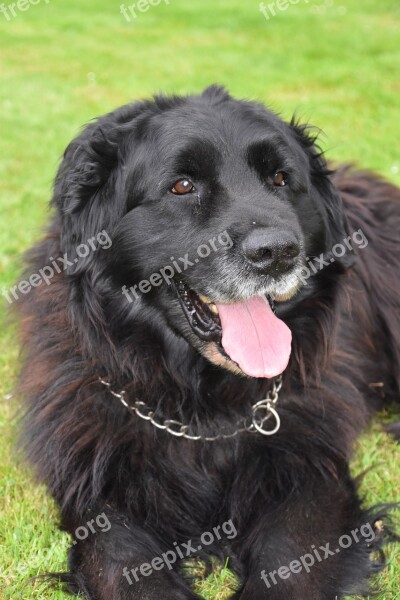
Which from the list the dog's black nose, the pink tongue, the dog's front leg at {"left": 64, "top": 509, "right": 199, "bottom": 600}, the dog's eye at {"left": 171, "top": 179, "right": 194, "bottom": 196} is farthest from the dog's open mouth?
the dog's front leg at {"left": 64, "top": 509, "right": 199, "bottom": 600}

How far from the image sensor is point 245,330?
3.22 meters

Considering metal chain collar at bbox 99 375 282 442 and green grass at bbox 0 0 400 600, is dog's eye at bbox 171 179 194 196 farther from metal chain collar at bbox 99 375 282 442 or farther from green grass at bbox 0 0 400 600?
green grass at bbox 0 0 400 600

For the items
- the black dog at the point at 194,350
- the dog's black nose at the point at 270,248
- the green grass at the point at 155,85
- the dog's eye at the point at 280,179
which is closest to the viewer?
the dog's black nose at the point at 270,248

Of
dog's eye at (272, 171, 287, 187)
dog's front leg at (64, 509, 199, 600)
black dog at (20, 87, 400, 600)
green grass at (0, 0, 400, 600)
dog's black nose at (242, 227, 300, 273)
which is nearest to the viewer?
dog's front leg at (64, 509, 199, 600)

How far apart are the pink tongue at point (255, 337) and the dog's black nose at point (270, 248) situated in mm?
248

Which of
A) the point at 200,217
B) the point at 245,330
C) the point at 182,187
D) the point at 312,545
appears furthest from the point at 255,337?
the point at 312,545

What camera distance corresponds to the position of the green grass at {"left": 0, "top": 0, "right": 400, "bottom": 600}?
3.50 meters

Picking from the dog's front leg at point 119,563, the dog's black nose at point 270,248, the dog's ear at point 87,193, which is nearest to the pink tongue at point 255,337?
the dog's black nose at point 270,248

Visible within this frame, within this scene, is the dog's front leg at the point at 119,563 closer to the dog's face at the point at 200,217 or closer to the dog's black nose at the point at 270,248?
the dog's face at the point at 200,217

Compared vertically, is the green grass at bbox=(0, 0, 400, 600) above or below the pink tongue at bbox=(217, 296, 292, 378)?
below

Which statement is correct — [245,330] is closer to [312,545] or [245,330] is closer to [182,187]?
[182,187]

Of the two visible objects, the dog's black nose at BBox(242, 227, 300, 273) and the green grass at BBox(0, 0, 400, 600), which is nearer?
the dog's black nose at BBox(242, 227, 300, 273)

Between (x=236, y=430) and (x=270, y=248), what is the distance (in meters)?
0.86

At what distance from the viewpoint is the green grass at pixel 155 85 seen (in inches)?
138
